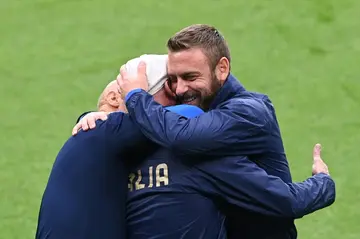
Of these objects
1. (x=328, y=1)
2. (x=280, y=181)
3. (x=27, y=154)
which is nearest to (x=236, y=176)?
(x=280, y=181)

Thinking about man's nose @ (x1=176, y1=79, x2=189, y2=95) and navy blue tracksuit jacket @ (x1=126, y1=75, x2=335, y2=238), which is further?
man's nose @ (x1=176, y1=79, x2=189, y2=95)

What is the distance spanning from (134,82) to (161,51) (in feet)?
18.8

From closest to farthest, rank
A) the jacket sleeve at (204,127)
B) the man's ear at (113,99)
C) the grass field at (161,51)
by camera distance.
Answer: the jacket sleeve at (204,127)
the man's ear at (113,99)
the grass field at (161,51)

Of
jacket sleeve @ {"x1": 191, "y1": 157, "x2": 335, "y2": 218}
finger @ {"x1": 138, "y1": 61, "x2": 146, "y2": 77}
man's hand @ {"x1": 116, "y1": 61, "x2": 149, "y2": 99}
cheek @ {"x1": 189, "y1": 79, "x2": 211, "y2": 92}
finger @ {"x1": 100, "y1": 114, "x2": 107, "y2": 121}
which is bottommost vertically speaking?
jacket sleeve @ {"x1": 191, "y1": 157, "x2": 335, "y2": 218}

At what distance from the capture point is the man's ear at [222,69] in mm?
3510

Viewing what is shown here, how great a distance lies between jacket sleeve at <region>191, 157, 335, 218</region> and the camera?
3.37m

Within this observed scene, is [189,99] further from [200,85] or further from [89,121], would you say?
[89,121]

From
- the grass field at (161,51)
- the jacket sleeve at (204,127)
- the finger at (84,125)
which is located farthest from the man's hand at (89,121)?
the grass field at (161,51)

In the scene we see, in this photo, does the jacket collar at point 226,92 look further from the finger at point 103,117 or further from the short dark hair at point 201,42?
the finger at point 103,117

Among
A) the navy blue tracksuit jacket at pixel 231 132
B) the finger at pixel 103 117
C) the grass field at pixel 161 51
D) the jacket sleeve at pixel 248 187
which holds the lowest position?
the jacket sleeve at pixel 248 187

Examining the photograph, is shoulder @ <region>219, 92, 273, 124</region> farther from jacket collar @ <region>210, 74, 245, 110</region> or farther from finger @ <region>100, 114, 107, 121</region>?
finger @ <region>100, 114, 107, 121</region>

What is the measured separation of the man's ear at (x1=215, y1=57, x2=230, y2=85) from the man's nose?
0.40ft

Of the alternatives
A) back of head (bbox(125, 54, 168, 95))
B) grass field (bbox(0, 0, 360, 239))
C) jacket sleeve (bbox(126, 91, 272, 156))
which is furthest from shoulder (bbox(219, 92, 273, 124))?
grass field (bbox(0, 0, 360, 239))

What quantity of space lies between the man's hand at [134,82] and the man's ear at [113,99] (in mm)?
130
